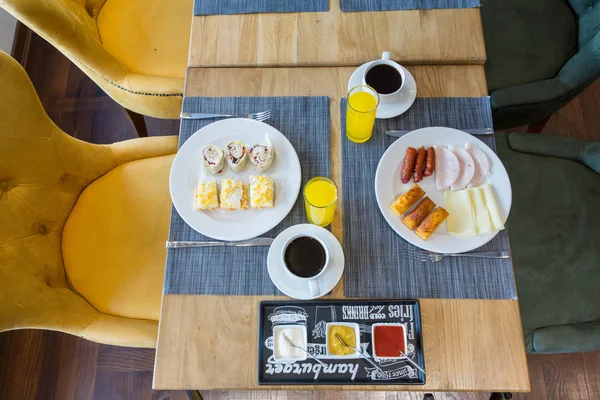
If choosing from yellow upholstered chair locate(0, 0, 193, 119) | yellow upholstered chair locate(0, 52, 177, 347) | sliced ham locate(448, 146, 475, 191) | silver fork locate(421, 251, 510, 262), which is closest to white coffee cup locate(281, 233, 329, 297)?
silver fork locate(421, 251, 510, 262)

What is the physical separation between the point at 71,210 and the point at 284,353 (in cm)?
89

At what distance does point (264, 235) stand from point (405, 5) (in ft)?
2.53

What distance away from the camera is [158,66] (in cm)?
162

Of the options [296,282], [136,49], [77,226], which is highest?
[136,49]

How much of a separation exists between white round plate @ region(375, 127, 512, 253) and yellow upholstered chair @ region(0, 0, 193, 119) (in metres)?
0.83

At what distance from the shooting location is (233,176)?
3.43 feet

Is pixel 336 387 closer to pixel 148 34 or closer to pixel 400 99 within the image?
pixel 400 99

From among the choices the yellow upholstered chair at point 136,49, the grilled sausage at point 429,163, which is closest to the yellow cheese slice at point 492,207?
the grilled sausage at point 429,163

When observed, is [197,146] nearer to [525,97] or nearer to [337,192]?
[337,192]

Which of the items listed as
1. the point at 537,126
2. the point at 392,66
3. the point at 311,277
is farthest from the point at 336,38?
the point at 537,126

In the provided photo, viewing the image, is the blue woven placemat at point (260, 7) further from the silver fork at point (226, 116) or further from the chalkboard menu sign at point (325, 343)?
the chalkboard menu sign at point (325, 343)

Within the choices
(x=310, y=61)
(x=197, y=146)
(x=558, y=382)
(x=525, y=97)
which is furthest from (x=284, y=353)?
(x=558, y=382)

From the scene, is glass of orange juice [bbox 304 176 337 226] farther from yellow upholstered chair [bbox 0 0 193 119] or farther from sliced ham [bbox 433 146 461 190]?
yellow upholstered chair [bbox 0 0 193 119]

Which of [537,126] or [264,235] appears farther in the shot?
[537,126]
